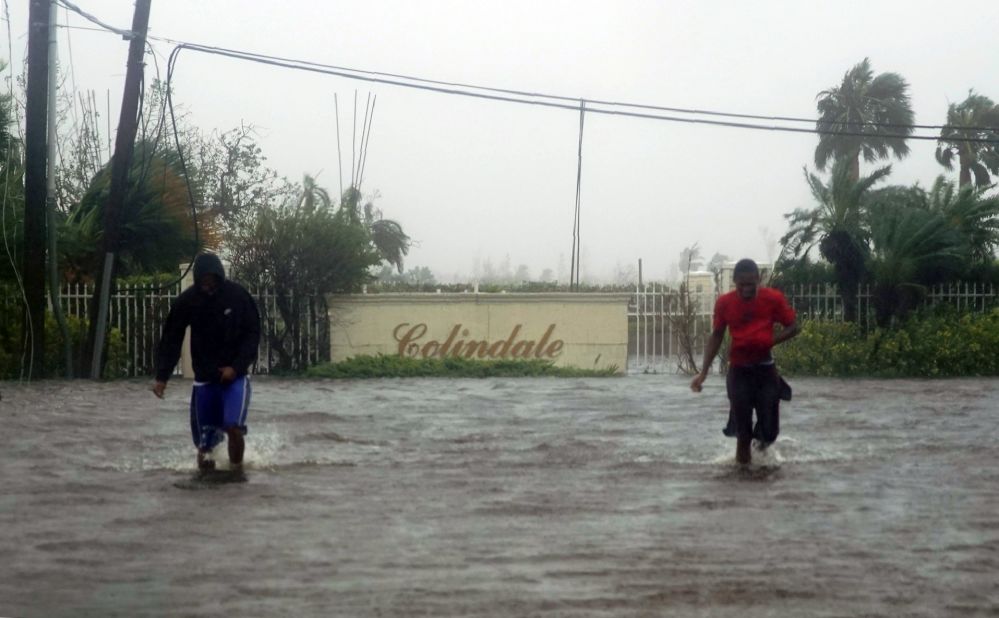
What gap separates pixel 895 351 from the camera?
26844 millimetres

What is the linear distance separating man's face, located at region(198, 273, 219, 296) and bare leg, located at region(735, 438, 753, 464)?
4363 millimetres

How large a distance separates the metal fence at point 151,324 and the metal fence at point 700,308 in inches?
236

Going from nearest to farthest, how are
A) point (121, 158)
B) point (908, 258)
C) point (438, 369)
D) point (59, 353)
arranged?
point (121, 158), point (59, 353), point (438, 369), point (908, 258)

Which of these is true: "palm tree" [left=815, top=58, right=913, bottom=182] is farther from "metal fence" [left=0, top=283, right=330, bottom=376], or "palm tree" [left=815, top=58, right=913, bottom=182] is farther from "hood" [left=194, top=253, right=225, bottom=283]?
"hood" [left=194, top=253, right=225, bottom=283]

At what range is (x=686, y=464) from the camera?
12.7m

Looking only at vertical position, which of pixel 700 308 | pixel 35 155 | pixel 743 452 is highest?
pixel 35 155

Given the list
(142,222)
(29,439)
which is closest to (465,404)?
(29,439)

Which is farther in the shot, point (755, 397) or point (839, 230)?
point (839, 230)

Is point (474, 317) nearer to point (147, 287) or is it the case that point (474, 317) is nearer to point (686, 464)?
point (147, 287)

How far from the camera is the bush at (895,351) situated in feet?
88.1

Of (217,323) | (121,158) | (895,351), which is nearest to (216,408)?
(217,323)

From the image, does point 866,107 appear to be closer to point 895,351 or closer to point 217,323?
point 895,351

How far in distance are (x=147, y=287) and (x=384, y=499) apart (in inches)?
719

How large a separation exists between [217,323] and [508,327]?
1736cm
